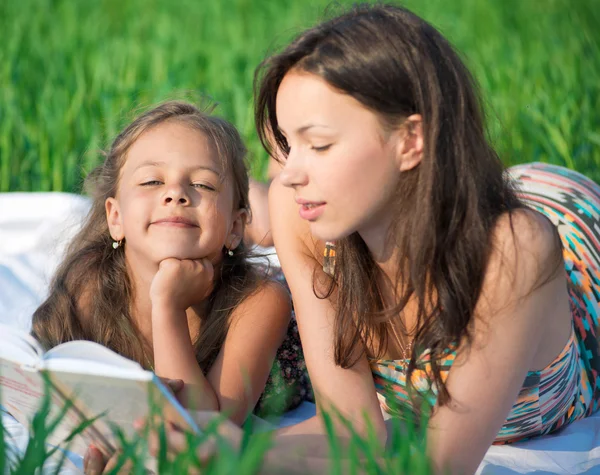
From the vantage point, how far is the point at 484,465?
2217 millimetres

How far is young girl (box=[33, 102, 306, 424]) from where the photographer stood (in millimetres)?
2359

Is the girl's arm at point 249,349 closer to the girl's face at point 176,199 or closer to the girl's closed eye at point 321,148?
the girl's face at point 176,199

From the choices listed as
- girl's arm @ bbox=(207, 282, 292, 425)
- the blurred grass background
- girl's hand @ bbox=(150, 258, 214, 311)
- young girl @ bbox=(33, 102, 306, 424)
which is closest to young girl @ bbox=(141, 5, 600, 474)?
girl's arm @ bbox=(207, 282, 292, 425)

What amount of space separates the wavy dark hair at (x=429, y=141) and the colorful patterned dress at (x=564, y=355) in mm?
141

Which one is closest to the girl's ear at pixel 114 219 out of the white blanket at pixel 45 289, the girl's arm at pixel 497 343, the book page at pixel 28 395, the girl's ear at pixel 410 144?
the white blanket at pixel 45 289

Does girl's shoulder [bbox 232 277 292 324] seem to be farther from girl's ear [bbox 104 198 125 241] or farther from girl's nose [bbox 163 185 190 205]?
girl's ear [bbox 104 198 125 241]

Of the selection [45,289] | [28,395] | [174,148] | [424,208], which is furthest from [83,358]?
[45,289]

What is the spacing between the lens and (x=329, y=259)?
2.19 m

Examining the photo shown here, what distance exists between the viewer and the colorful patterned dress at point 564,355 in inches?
88.8

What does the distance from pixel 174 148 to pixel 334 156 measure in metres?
0.81

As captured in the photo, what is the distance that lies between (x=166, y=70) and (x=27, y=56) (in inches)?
36.9

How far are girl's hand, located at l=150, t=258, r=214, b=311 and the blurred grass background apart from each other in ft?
2.78

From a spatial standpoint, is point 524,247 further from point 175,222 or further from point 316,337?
point 175,222

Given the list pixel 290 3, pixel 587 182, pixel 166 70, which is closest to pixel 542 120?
pixel 587 182
